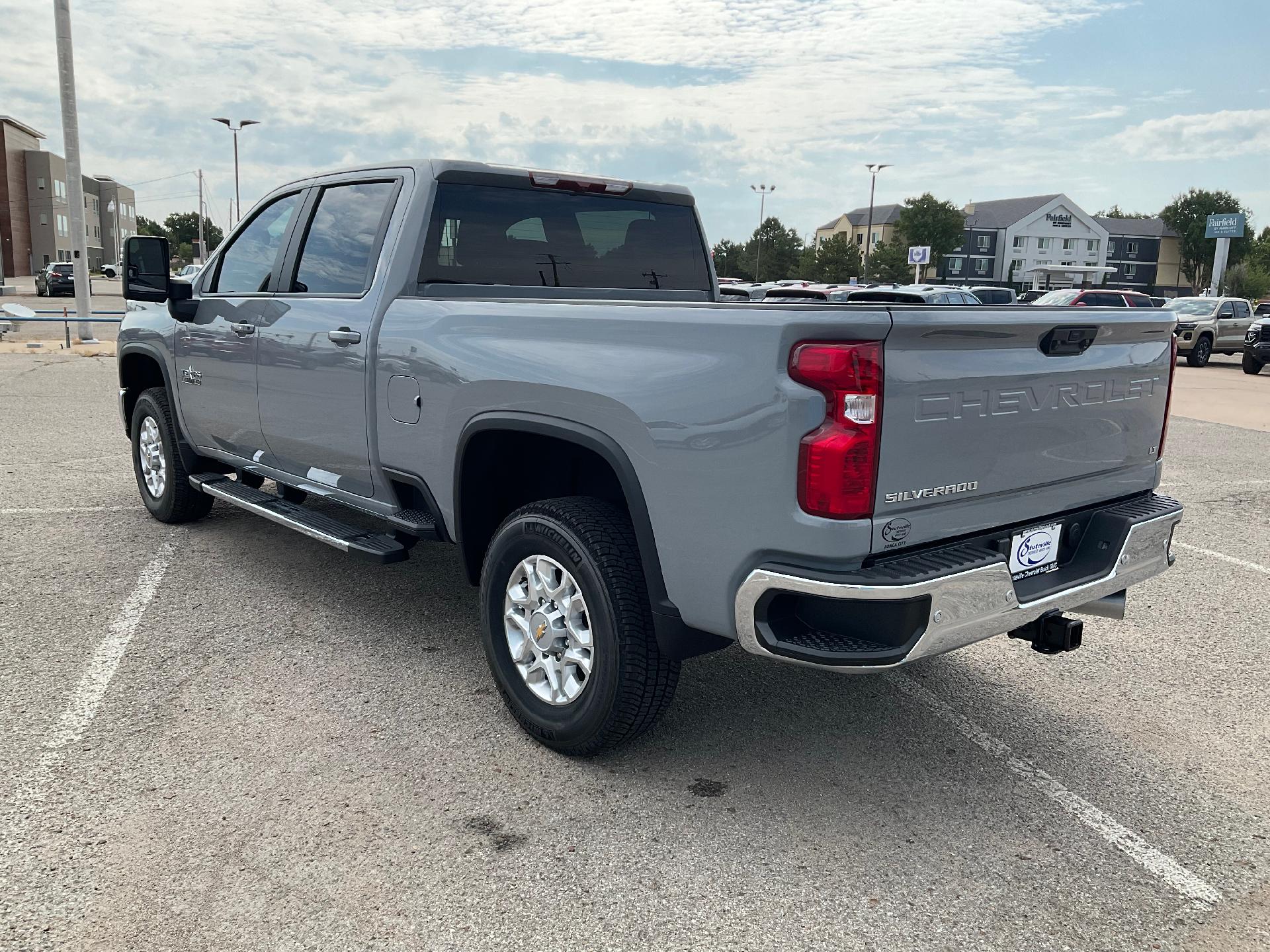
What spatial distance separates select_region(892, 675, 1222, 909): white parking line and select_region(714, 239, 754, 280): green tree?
91.1 meters

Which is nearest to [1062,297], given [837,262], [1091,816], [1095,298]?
[1095,298]

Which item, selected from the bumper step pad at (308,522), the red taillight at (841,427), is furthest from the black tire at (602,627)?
the bumper step pad at (308,522)

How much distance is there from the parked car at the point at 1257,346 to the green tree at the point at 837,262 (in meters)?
60.4

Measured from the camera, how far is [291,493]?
5406 millimetres

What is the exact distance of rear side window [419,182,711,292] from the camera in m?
4.32

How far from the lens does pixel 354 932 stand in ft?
8.25

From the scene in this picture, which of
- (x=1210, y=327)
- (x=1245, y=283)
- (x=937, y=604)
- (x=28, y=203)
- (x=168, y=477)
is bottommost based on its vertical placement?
(x=168, y=477)

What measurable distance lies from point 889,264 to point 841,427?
91.6 metres

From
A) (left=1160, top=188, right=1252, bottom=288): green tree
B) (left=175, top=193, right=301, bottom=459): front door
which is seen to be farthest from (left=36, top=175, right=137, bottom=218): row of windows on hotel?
(left=1160, top=188, right=1252, bottom=288): green tree

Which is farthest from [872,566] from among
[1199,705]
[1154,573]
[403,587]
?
[403,587]

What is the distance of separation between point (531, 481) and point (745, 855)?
5.47ft

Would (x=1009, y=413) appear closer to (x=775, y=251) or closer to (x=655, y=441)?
(x=655, y=441)

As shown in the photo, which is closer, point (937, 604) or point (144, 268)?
point (937, 604)

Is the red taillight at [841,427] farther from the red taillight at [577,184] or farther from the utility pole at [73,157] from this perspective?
the utility pole at [73,157]
